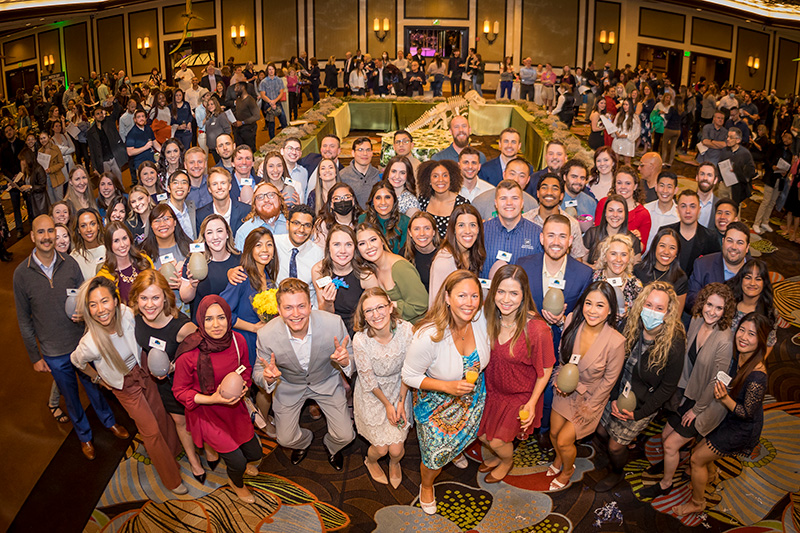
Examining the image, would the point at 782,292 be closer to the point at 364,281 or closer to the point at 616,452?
the point at 616,452

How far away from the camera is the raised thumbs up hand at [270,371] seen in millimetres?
4203

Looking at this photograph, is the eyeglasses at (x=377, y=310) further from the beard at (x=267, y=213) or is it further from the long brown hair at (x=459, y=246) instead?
the beard at (x=267, y=213)

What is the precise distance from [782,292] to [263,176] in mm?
5791

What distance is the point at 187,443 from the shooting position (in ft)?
15.1

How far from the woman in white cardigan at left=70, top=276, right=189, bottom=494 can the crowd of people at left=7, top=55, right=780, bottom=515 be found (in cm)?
1

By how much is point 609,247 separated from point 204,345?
2.75m

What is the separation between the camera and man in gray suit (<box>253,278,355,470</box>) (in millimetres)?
4195

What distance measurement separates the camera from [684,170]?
42.8 feet

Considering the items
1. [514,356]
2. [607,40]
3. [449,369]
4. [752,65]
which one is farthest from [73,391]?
[607,40]

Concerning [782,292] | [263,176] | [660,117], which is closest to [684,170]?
[660,117]

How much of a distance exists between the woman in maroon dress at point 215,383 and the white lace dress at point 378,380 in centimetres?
73

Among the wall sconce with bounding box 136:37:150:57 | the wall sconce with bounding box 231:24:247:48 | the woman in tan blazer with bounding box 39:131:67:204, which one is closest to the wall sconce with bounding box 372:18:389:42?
the wall sconce with bounding box 231:24:247:48

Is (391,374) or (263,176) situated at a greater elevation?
(263,176)

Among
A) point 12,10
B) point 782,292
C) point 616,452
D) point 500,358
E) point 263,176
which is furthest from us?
point 12,10
